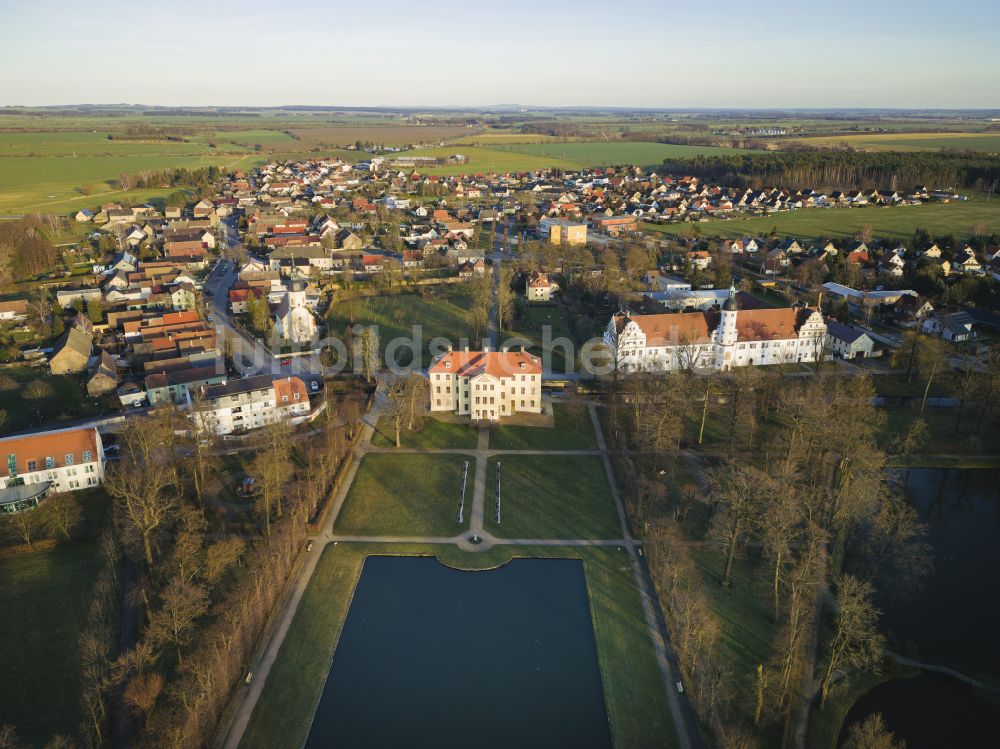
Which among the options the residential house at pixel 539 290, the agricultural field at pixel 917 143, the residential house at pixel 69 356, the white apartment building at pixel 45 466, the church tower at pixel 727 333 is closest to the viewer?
the white apartment building at pixel 45 466

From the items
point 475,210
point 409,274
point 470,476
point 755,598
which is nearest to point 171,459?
point 470,476

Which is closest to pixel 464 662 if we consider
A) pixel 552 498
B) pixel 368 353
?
pixel 552 498

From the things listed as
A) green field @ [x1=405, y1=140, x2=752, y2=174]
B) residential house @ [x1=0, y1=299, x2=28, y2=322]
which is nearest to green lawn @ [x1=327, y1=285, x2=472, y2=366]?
residential house @ [x1=0, y1=299, x2=28, y2=322]

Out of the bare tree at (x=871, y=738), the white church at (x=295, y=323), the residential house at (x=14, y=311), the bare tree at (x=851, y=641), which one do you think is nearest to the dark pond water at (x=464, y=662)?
the bare tree at (x=871, y=738)

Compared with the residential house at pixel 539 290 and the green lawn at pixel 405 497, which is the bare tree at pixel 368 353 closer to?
the green lawn at pixel 405 497

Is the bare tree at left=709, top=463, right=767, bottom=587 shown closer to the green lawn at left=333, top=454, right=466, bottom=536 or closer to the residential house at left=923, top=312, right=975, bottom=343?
the green lawn at left=333, top=454, right=466, bottom=536

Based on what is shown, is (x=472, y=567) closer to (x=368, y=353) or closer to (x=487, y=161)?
(x=368, y=353)
